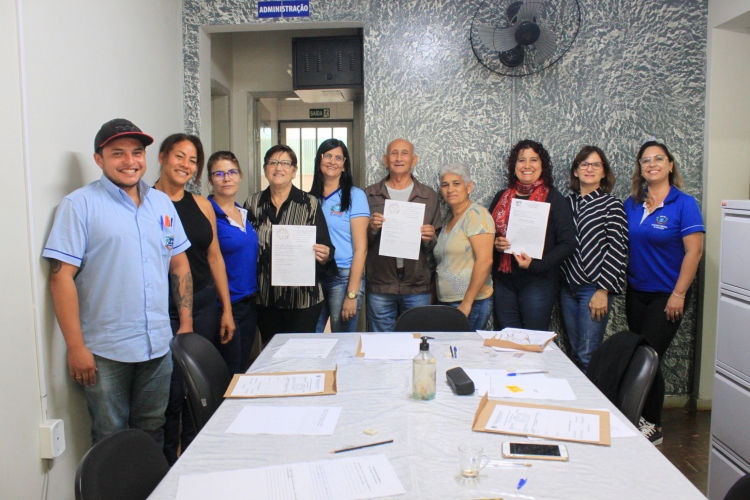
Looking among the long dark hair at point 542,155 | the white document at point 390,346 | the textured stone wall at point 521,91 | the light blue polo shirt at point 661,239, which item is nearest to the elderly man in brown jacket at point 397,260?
the textured stone wall at point 521,91

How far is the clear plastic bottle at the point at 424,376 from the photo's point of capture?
1768mm

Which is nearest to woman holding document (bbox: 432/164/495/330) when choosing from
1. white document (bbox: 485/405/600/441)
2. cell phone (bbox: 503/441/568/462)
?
white document (bbox: 485/405/600/441)

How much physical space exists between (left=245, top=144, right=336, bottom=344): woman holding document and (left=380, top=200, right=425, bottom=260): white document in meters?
0.35

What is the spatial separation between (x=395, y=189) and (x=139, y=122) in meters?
1.58

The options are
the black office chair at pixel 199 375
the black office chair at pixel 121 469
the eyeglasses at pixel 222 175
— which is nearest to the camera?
the black office chair at pixel 121 469

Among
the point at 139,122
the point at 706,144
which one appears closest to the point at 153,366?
the point at 139,122

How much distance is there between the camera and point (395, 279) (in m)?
3.31

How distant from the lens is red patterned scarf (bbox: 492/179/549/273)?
3.29 metres

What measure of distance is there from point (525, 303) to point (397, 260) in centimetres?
84

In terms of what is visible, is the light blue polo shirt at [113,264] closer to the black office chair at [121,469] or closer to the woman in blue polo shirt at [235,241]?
the woman in blue polo shirt at [235,241]

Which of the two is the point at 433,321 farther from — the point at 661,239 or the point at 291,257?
the point at 661,239

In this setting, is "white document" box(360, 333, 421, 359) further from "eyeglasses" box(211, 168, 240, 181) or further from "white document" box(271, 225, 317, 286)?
"eyeglasses" box(211, 168, 240, 181)

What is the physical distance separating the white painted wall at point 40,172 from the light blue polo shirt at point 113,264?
0.15 metres

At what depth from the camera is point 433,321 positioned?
2.87 metres
